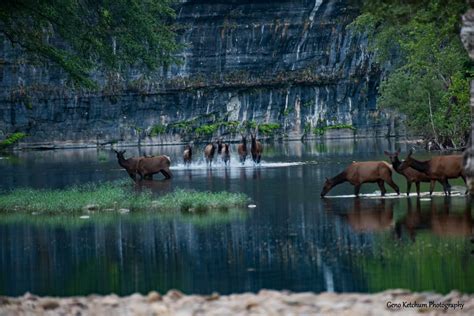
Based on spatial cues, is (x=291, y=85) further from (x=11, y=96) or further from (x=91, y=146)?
(x=11, y=96)

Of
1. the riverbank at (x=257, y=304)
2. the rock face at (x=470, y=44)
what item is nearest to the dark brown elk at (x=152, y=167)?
the rock face at (x=470, y=44)

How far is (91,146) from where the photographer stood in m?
106

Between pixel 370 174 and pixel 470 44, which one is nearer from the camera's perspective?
pixel 470 44

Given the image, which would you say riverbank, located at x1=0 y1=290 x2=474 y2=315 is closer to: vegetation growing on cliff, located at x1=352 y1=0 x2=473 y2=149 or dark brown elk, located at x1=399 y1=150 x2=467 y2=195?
dark brown elk, located at x1=399 y1=150 x2=467 y2=195

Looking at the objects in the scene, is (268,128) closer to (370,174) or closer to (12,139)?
(12,139)

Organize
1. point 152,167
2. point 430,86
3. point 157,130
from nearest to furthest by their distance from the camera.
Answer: point 152,167, point 430,86, point 157,130

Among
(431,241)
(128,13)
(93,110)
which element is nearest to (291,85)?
(93,110)

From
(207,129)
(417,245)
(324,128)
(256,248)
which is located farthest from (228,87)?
(417,245)

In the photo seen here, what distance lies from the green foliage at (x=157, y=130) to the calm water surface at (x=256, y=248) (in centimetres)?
7579

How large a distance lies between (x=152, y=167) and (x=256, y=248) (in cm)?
2265

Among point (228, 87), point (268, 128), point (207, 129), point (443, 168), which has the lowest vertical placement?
point (443, 168)

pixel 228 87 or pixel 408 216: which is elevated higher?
pixel 228 87

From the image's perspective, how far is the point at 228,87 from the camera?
108m

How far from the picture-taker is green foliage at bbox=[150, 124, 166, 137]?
4155 inches
